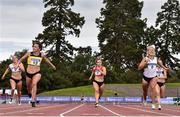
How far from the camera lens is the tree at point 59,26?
103875 millimetres

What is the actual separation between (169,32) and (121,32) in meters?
11.6

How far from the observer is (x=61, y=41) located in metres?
105

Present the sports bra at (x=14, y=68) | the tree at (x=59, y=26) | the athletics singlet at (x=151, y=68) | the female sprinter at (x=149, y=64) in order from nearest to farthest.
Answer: the female sprinter at (x=149, y=64), the athletics singlet at (x=151, y=68), the sports bra at (x=14, y=68), the tree at (x=59, y=26)

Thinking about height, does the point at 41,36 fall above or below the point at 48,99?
above

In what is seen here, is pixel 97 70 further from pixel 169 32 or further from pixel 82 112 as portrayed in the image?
pixel 169 32

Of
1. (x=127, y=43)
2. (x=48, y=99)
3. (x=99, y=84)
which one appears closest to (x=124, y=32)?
(x=127, y=43)

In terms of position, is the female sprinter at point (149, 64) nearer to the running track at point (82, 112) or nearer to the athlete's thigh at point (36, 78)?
the running track at point (82, 112)

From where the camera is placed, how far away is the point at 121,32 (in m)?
105

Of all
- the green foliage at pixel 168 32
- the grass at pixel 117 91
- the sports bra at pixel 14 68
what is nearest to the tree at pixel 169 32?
the green foliage at pixel 168 32

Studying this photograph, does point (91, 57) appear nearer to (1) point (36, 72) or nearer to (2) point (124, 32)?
(2) point (124, 32)

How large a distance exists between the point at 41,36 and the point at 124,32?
53.1 ft

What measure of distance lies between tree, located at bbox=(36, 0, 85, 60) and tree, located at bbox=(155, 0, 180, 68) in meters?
16.6

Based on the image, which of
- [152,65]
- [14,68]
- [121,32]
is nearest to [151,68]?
[152,65]

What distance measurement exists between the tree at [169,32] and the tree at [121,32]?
445cm
